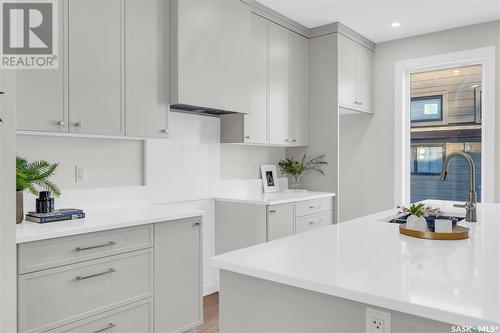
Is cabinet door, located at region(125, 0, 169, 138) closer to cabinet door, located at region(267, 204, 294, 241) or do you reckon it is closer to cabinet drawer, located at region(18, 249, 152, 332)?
cabinet drawer, located at region(18, 249, 152, 332)

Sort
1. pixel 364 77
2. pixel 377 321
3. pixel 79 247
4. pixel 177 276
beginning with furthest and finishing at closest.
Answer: pixel 364 77
pixel 177 276
pixel 79 247
pixel 377 321

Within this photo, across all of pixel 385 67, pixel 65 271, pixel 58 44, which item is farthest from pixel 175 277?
pixel 385 67

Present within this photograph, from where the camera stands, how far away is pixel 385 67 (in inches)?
189

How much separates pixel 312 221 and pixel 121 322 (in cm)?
218

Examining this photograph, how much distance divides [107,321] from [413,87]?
13.8 feet

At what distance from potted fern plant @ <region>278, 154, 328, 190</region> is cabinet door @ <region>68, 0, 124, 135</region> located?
7.47 feet

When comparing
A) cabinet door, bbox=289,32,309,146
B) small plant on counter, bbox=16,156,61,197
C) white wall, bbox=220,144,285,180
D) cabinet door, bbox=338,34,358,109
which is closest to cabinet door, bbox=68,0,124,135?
small plant on counter, bbox=16,156,61,197

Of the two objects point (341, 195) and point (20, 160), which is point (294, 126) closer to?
point (341, 195)

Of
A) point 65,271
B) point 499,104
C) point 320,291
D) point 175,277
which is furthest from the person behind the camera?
point 499,104

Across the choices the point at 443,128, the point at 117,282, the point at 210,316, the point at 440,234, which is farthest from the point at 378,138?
the point at 117,282

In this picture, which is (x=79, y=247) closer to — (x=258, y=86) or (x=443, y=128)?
(x=258, y=86)

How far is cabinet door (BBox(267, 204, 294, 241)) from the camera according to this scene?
11.0ft

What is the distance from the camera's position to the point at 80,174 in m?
2.64

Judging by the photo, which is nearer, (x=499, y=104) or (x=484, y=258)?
(x=484, y=258)
